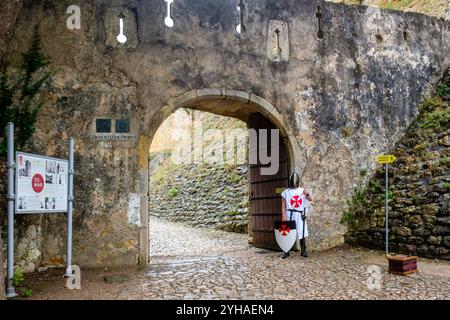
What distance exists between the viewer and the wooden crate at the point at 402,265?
A: 562 cm

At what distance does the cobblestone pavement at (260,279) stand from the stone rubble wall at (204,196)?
17.2 ft

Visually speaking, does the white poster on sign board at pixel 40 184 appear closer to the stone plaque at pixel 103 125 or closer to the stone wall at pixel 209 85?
the stone wall at pixel 209 85

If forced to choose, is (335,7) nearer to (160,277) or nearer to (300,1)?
(300,1)

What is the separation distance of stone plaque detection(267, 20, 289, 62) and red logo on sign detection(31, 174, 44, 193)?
4.60 meters

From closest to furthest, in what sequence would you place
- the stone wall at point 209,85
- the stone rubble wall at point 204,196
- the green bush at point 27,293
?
the green bush at point 27,293 → the stone wall at point 209,85 → the stone rubble wall at point 204,196

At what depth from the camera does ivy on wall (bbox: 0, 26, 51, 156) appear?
6324 mm

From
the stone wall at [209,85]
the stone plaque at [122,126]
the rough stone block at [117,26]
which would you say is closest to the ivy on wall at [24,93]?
the stone wall at [209,85]

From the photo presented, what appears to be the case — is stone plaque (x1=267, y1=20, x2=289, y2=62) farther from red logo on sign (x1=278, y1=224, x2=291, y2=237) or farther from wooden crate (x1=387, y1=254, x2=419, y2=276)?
wooden crate (x1=387, y1=254, x2=419, y2=276)

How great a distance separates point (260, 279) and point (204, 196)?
9.43 meters

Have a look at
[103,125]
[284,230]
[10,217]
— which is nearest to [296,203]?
[284,230]

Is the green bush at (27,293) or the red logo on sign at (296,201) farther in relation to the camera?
the red logo on sign at (296,201)

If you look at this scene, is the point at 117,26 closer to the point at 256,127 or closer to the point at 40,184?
the point at 40,184

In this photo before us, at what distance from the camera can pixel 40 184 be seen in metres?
5.08

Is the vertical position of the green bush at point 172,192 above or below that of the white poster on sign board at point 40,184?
below
